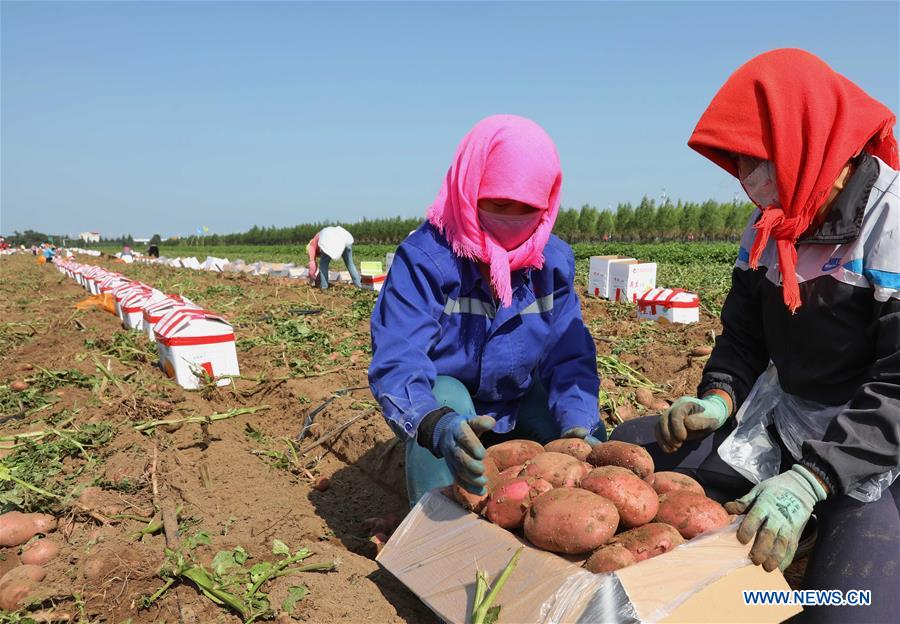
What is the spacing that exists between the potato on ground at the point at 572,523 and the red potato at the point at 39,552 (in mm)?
1713

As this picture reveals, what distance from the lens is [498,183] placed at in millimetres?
2318

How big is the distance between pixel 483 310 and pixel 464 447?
73cm

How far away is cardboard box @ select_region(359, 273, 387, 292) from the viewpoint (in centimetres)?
990

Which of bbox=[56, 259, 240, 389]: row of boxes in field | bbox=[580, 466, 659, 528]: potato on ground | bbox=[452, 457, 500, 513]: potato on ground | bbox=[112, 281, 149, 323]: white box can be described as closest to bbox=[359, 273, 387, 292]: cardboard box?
bbox=[112, 281, 149, 323]: white box

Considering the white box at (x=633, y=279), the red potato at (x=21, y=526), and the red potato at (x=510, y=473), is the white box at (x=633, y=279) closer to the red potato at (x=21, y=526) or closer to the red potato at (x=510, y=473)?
the red potato at (x=510, y=473)

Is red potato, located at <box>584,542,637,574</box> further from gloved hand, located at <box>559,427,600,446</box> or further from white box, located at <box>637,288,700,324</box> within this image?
white box, located at <box>637,288,700,324</box>

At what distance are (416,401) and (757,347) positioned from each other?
1.30m

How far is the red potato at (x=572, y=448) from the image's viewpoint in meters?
2.15

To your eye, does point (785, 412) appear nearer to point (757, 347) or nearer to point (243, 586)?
point (757, 347)

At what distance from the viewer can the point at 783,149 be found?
5.90 ft

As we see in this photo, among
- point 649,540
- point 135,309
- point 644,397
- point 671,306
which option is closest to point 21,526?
point 649,540

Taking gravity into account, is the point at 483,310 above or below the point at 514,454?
above

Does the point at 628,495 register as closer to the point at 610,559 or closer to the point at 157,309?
the point at 610,559

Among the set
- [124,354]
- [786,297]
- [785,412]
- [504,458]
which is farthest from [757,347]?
[124,354]
